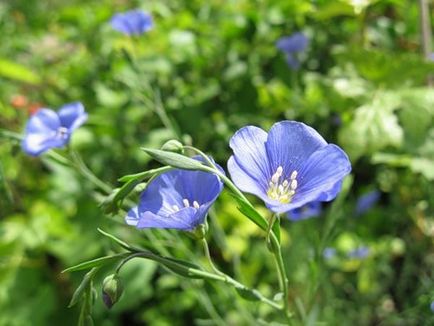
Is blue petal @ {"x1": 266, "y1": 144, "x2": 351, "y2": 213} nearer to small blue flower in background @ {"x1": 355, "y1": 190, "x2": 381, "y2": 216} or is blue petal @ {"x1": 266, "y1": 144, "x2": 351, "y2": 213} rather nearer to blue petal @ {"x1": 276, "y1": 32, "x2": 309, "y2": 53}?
small blue flower in background @ {"x1": 355, "y1": 190, "x2": 381, "y2": 216}

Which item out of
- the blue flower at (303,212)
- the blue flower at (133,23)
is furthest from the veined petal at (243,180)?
the blue flower at (133,23)

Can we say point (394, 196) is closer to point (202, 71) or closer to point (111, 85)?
point (202, 71)

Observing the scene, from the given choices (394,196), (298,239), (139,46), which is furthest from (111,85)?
(394,196)

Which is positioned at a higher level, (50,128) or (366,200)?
(50,128)

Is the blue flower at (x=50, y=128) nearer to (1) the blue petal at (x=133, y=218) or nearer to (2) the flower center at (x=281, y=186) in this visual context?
(1) the blue petal at (x=133, y=218)

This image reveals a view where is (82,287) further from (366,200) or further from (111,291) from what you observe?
(366,200)

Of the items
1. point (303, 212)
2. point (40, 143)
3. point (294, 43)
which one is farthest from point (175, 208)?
point (294, 43)

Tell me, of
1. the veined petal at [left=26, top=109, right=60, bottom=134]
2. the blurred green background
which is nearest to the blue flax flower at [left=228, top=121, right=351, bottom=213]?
the veined petal at [left=26, top=109, right=60, bottom=134]
